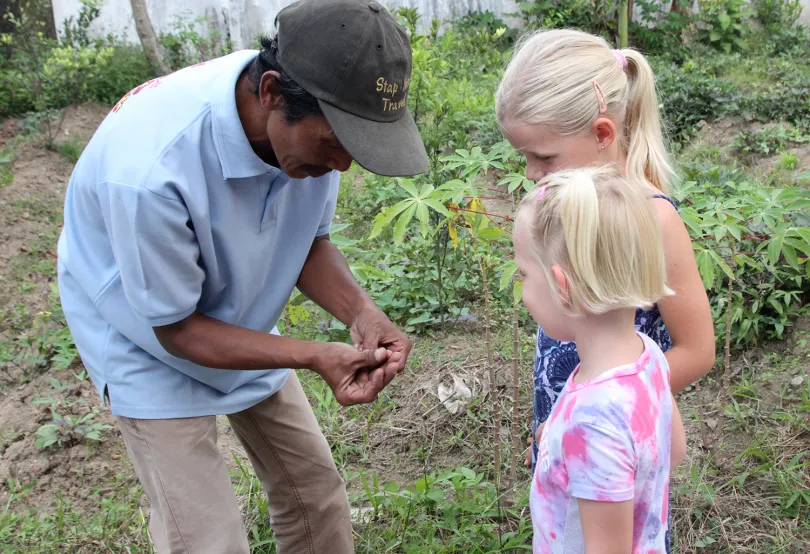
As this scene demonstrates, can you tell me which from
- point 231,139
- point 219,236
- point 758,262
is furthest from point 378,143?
point 758,262

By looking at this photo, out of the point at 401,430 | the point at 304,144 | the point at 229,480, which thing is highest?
the point at 304,144

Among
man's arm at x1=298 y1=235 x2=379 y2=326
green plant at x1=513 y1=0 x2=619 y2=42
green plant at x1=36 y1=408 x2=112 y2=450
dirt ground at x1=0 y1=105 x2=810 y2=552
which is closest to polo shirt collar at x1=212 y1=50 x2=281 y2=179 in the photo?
man's arm at x1=298 y1=235 x2=379 y2=326

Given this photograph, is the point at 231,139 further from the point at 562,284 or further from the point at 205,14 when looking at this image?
the point at 205,14

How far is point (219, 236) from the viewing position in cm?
180

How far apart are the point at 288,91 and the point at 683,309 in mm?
960

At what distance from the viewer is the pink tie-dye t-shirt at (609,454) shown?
50.4 inches

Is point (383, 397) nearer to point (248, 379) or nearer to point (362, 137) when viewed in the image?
point (248, 379)

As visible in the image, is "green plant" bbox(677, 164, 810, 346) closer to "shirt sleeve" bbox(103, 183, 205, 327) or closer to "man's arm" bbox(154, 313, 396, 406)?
"man's arm" bbox(154, 313, 396, 406)

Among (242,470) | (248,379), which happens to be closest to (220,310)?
(248,379)

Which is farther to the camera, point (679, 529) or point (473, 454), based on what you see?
point (473, 454)

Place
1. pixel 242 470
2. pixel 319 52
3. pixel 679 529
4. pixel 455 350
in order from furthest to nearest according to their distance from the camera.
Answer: pixel 455 350 < pixel 242 470 < pixel 679 529 < pixel 319 52

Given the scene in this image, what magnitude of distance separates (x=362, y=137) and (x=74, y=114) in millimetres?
6763

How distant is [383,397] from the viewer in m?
3.46

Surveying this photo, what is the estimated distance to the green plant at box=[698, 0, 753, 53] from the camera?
8.21 metres
